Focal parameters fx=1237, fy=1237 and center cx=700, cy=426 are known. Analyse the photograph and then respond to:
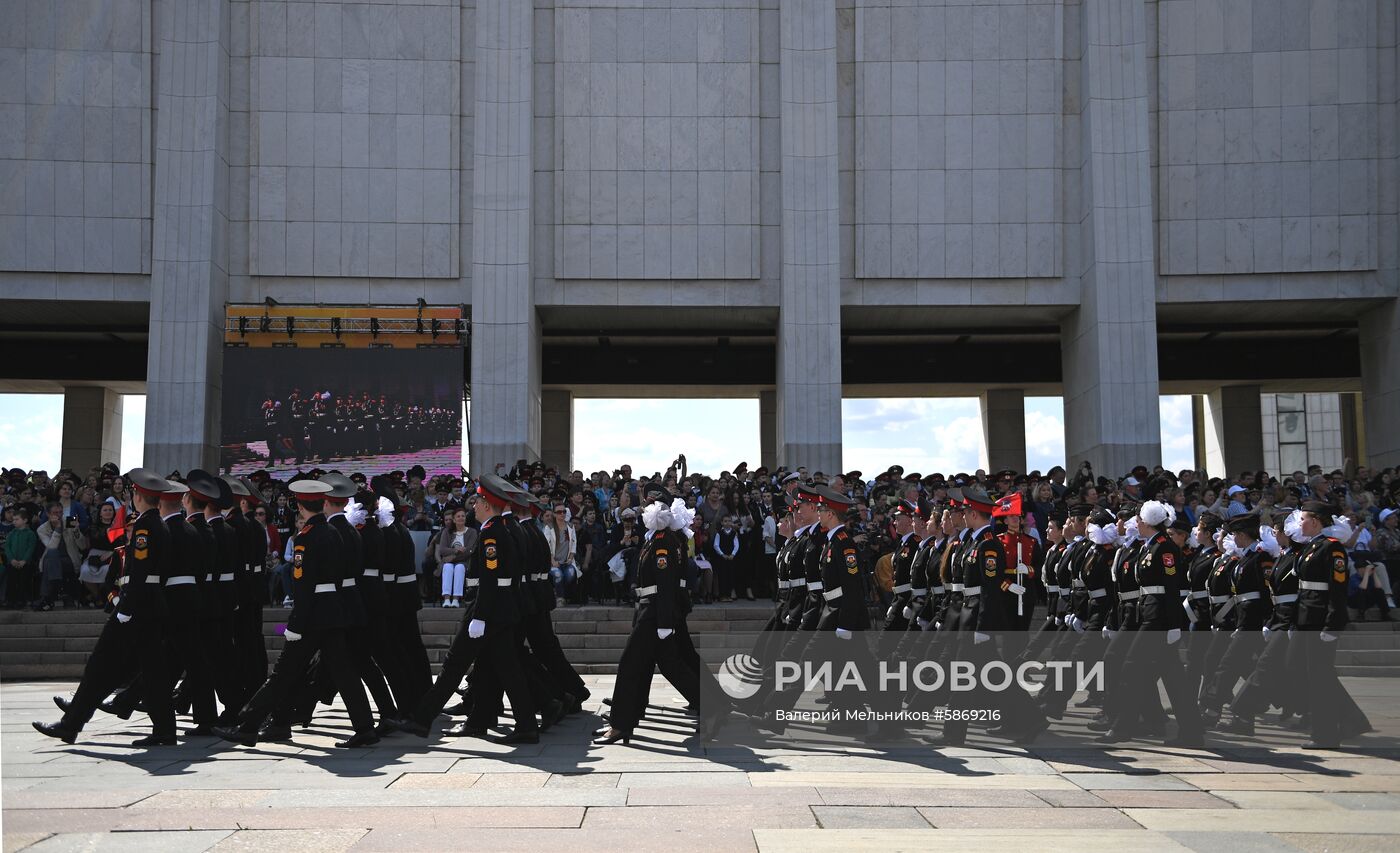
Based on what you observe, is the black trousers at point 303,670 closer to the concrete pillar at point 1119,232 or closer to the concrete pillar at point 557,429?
the concrete pillar at point 1119,232

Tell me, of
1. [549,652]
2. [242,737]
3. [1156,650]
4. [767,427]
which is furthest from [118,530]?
[767,427]

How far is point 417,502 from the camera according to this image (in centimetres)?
1961

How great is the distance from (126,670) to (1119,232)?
22083mm

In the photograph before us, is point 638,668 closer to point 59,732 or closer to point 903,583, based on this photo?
point 903,583

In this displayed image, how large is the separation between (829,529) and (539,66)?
18882 millimetres

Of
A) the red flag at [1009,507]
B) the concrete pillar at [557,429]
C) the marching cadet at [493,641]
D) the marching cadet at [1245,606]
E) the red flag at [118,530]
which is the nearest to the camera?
the marching cadet at [493,641]

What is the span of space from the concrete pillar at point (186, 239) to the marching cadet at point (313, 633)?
16.9m

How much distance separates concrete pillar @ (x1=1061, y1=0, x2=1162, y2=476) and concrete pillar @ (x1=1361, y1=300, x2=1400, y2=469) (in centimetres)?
520

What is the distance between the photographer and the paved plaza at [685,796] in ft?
21.7

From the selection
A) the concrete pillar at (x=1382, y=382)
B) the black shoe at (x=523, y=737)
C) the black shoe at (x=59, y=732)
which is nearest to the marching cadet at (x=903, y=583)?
the black shoe at (x=523, y=737)

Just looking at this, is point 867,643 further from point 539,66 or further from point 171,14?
point 171,14

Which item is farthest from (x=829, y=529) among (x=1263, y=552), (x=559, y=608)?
(x=559, y=608)

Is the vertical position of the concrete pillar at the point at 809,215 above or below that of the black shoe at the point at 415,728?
above

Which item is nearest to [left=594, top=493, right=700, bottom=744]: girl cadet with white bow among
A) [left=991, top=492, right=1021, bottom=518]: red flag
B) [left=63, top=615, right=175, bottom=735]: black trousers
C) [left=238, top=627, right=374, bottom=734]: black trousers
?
[left=238, top=627, right=374, bottom=734]: black trousers
